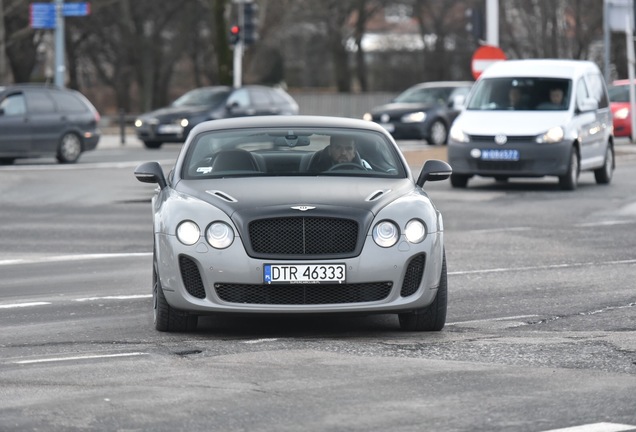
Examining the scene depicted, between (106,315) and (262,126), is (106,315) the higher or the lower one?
the lower one

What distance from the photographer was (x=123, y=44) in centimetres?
6712

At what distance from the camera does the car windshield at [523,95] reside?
24.5 meters

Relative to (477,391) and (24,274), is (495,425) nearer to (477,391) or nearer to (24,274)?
(477,391)

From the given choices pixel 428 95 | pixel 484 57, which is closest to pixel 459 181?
pixel 484 57

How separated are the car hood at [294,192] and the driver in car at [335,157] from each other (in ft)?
1.05

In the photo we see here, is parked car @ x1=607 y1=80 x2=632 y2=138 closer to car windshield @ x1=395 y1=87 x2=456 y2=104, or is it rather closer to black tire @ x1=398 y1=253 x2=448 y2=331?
car windshield @ x1=395 y1=87 x2=456 y2=104

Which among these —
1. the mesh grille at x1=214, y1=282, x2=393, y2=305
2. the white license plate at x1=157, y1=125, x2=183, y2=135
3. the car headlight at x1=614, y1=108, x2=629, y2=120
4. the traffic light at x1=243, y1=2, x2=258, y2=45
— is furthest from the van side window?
the mesh grille at x1=214, y1=282, x2=393, y2=305

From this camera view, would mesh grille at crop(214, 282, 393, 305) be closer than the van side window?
Yes

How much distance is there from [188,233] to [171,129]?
2869cm

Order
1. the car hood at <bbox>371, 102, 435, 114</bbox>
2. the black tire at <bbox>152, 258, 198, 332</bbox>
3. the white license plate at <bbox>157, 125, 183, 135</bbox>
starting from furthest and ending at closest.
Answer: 1. the car hood at <bbox>371, 102, 435, 114</bbox>
2. the white license plate at <bbox>157, 125, 183, 135</bbox>
3. the black tire at <bbox>152, 258, 198, 332</bbox>

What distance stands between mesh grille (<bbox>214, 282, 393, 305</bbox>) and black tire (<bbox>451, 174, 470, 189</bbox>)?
14833 mm

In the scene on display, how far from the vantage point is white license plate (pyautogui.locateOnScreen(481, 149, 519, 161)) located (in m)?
23.5

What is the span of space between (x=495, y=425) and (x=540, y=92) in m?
18.1

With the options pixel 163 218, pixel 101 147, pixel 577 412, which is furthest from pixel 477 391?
pixel 101 147
